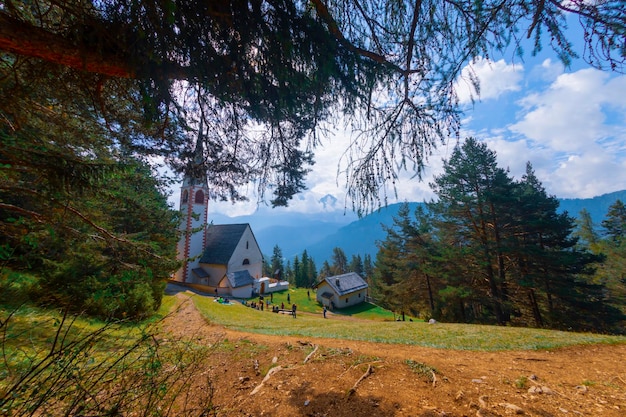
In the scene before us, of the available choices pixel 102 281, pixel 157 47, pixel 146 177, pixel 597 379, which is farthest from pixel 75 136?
pixel 597 379

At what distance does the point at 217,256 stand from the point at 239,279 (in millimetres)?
4200

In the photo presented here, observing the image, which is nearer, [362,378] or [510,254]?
[362,378]

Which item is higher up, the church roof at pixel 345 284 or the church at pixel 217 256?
the church at pixel 217 256

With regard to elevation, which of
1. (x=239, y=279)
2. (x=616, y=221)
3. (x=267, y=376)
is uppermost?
(x=616, y=221)

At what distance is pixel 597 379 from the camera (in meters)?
4.37

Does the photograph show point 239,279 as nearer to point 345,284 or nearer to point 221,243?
point 221,243

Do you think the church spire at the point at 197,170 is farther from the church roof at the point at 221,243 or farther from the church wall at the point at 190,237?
the church roof at the point at 221,243

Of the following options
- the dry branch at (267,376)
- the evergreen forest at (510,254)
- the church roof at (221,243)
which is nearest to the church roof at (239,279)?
the church roof at (221,243)

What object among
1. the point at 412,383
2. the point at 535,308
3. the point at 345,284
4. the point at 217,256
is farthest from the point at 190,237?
the point at 535,308

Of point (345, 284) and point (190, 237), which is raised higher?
point (190, 237)

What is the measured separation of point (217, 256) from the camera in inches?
1178

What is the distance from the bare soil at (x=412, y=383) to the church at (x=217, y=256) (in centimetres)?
2315

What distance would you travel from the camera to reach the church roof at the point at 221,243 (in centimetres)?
2963

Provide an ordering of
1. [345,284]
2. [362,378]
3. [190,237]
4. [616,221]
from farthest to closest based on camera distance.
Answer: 1. [345,284]
2. [616,221]
3. [190,237]
4. [362,378]
